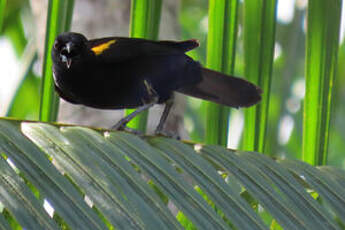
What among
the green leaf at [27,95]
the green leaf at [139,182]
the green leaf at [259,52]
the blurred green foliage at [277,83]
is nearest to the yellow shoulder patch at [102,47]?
the blurred green foliage at [277,83]

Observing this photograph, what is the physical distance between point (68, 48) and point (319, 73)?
1082mm

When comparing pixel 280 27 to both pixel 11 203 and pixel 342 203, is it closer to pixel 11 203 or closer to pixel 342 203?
pixel 342 203

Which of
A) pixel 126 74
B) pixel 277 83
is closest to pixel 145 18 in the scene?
pixel 126 74

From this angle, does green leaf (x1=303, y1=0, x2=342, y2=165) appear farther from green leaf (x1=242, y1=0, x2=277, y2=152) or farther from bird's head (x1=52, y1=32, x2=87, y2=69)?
bird's head (x1=52, y1=32, x2=87, y2=69)

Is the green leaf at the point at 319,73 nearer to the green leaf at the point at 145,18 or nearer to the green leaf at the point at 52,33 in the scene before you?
the green leaf at the point at 145,18

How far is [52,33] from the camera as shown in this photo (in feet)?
7.64

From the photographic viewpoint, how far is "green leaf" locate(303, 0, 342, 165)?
7.68ft

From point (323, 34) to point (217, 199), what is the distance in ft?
3.07

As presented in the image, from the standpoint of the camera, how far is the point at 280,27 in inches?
288

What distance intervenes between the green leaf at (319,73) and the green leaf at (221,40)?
272mm

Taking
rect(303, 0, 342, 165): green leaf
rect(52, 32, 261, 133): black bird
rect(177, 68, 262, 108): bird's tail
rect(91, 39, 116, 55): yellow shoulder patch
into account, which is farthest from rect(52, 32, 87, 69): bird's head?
rect(303, 0, 342, 165): green leaf

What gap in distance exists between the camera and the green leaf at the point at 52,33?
226 centimetres

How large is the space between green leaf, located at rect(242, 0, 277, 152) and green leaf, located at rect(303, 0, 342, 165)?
0.14 metres

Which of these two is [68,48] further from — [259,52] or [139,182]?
[139,182]
